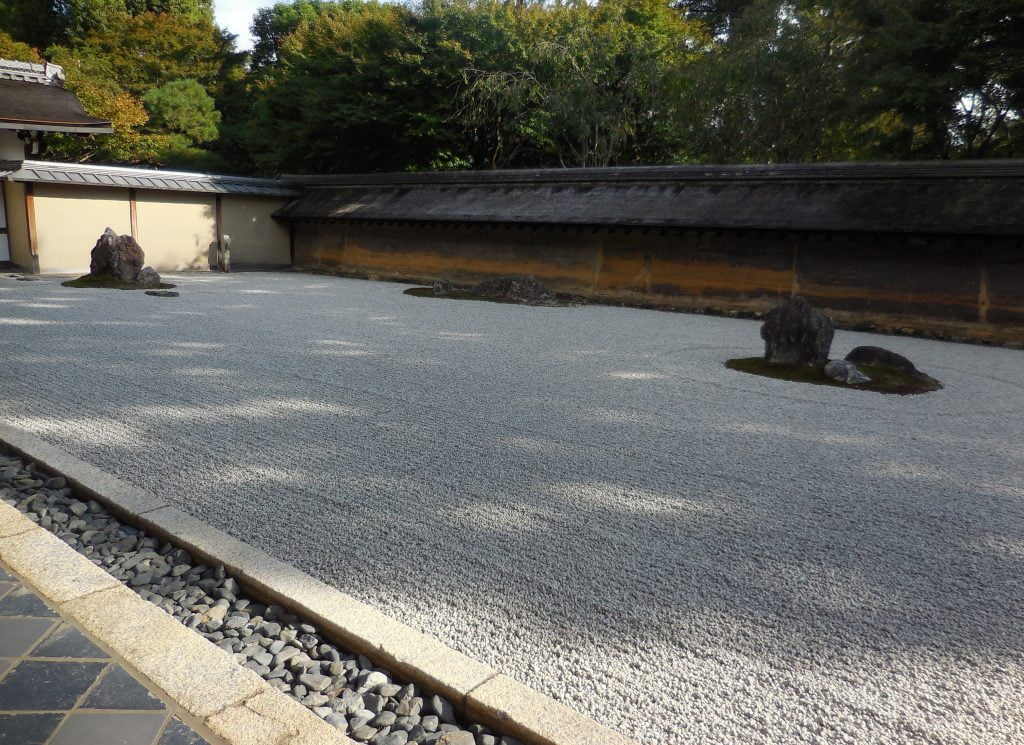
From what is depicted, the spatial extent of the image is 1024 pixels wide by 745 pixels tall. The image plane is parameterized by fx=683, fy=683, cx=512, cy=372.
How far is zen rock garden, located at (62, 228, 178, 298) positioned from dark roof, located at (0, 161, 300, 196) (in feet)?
9.41

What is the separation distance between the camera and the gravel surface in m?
1.80

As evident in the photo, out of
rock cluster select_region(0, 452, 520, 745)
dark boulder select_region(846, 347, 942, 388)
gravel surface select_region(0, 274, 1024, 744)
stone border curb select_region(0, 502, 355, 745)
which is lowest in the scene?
rock cluster select_region(0, 452, 520, 745)

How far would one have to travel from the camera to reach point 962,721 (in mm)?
1655

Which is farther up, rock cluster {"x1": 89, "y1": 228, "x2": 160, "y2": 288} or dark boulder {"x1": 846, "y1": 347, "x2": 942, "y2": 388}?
rock cluster {"x1": 89, "y1": 228, "x2": 160, "y2": 288}

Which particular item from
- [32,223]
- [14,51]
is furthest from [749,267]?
[14,51]

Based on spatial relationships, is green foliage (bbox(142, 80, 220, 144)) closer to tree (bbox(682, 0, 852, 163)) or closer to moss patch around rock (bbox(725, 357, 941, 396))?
tree (bbox(682, 0, 852, 163))

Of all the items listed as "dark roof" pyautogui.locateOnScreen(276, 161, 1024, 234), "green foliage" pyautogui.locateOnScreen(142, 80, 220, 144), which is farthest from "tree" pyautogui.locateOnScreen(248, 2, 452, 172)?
"dark roof" pyautogui.locateOnScreen(276, 161, 1024, 234)

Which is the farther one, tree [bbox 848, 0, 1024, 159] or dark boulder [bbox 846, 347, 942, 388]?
tree [bbox 848, 0, 1024, 159]

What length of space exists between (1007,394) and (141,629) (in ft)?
20.8

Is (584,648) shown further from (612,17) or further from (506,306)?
(612,17)

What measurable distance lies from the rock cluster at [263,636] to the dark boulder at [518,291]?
28.4 feet

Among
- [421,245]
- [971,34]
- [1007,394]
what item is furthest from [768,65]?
[1007,394]

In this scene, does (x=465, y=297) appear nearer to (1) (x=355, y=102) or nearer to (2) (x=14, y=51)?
(1) (x=355, y=102)

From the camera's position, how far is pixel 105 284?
10.7m
